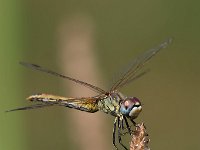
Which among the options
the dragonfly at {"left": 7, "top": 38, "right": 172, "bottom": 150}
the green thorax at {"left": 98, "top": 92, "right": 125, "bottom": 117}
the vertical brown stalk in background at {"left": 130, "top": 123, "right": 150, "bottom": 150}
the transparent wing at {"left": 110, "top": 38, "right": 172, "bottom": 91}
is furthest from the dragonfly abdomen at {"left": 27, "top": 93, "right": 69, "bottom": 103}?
the vertical brown stalk in background at {"left": 130, "top": 123, "right": 150, "bottom": 150}

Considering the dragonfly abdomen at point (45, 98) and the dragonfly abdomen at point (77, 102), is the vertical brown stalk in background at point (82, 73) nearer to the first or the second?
the dragonfly abdomen at point (77, 102)

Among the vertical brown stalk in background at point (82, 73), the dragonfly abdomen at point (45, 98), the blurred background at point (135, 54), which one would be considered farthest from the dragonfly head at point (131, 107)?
the blurred background at point (135, 54)

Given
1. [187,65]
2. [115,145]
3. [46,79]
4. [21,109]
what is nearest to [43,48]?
[46,79]

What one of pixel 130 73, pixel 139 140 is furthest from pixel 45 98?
pixel 139 140

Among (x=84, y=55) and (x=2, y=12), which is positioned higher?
(x=2, y=12)

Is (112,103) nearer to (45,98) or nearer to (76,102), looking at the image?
(76,102)

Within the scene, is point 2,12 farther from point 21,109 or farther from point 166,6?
point 166,6
